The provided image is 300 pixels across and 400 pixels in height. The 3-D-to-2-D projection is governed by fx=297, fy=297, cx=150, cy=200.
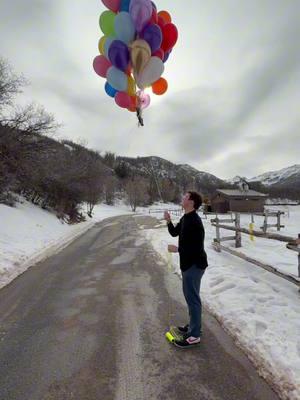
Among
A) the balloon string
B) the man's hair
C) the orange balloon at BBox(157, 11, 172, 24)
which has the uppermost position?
the orange balloon at BBox(157, 11, 172, 24)

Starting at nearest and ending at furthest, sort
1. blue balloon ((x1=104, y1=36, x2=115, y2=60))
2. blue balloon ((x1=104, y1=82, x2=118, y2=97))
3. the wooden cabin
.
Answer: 1. blue balloon ((x1=104, y1=36, x2=115, y2=60))
2. blue balloon ((x1=104, y1=82, x2=118, y2=97))
3. the wooden cabin

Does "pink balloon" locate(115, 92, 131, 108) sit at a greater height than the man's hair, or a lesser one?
greater

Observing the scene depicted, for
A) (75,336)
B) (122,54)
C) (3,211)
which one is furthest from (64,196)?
(75,336)

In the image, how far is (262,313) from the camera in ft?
14.6

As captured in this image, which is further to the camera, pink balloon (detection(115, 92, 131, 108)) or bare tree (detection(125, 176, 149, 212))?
bare tree (detection(125, 176, 149, 212))

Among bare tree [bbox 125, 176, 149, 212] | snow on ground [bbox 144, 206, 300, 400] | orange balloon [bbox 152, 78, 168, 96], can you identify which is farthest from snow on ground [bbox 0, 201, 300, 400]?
bare tree [bbox 125, 176, 149, 212]

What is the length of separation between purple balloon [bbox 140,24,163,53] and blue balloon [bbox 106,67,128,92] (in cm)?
82

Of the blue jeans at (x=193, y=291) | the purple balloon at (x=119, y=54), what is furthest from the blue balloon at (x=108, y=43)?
the blue jeans at (x=193, y=291)

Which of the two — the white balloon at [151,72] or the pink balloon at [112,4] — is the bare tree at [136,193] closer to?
the white balloon at [151,72]

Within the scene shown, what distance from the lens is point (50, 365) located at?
3.30 metres

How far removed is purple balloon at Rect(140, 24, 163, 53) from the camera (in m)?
5.81

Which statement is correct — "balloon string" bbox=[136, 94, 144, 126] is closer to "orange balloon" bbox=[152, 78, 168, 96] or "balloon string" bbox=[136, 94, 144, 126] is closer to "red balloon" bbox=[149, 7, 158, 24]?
"orange balloon" bbox=[152, 78, 168, 96]

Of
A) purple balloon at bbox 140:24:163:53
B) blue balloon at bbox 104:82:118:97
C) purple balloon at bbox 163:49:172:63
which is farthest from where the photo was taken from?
blue balloon at bbox 104:82:118:97

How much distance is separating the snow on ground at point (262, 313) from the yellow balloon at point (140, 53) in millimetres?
4742
